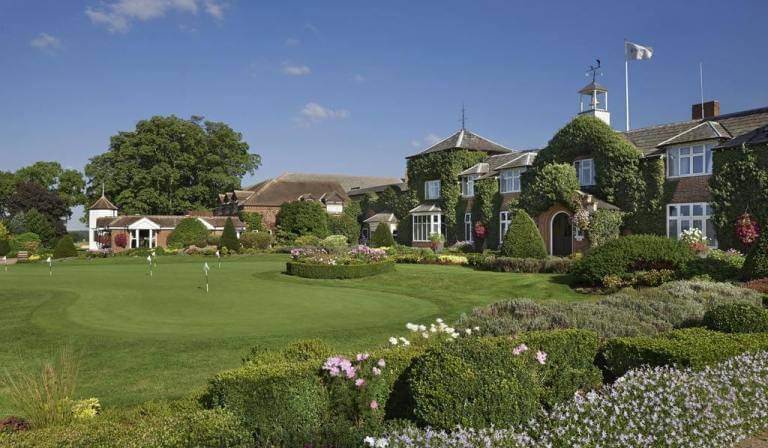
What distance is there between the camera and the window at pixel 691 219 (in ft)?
89.1

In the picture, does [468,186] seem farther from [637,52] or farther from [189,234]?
[189,234]

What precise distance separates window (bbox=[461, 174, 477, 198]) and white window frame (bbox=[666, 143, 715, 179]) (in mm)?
15336

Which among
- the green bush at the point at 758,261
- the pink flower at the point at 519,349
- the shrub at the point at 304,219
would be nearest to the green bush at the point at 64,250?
the shrub at the point at 304,219

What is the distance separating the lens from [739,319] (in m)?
8.62

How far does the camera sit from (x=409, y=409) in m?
5.61

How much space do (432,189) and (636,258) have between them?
27944 mm

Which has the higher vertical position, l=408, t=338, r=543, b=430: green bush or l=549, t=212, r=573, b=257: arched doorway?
Result: l=549, t=212, r=573, b=257: arched doorway

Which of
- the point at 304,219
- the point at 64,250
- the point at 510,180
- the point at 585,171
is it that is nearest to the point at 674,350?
the point at 585,171

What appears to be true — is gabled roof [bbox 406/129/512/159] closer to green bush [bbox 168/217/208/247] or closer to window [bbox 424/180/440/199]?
window [bbox 424/180/440/199]

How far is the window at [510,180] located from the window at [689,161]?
10183 mm

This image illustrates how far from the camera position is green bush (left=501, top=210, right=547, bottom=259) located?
25250 mm

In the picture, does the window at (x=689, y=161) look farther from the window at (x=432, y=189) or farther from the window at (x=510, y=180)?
the window at (x=432, y=189)

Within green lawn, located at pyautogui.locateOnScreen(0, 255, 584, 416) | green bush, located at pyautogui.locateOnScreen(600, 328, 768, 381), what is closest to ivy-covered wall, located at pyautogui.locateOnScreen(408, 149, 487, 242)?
green lawn, located at pyautogui.locateOnScreen(0, 255, 584, 416)

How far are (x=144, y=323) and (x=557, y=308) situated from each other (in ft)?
31.2
